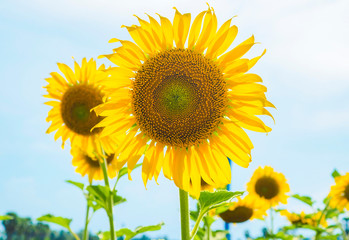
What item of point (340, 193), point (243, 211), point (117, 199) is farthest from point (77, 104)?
point (340, 193)

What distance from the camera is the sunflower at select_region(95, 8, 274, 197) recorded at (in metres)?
2.94

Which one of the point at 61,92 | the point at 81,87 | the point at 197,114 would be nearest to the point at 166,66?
the point at 197,114

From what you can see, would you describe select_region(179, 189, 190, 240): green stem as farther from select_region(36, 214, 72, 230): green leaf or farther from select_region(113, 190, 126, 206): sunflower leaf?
select_region(36, 214, 72, 230): green leaf

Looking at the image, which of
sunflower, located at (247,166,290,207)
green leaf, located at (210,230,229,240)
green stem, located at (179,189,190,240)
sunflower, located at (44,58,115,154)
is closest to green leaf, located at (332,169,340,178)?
sunflower, located at (247,166,290,207)

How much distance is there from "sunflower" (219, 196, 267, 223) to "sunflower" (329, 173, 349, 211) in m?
1.33

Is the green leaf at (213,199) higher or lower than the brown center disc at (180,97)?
lower

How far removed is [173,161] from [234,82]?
0.76 m

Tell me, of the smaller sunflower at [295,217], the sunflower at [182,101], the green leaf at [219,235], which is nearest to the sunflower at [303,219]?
the smaller sunflower at [295,217]

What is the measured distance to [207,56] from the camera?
305 cm

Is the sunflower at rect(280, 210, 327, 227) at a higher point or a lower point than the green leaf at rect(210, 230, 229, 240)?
higher

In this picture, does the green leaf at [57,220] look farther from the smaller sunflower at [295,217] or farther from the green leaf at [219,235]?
the smaller sunflower at [295,217]

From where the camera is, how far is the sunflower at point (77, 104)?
15.9 ft

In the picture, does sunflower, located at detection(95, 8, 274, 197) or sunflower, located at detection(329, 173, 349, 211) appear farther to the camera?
sunflower, located at detection(329, 173, 349, 211)

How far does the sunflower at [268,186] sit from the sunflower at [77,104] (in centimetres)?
426
